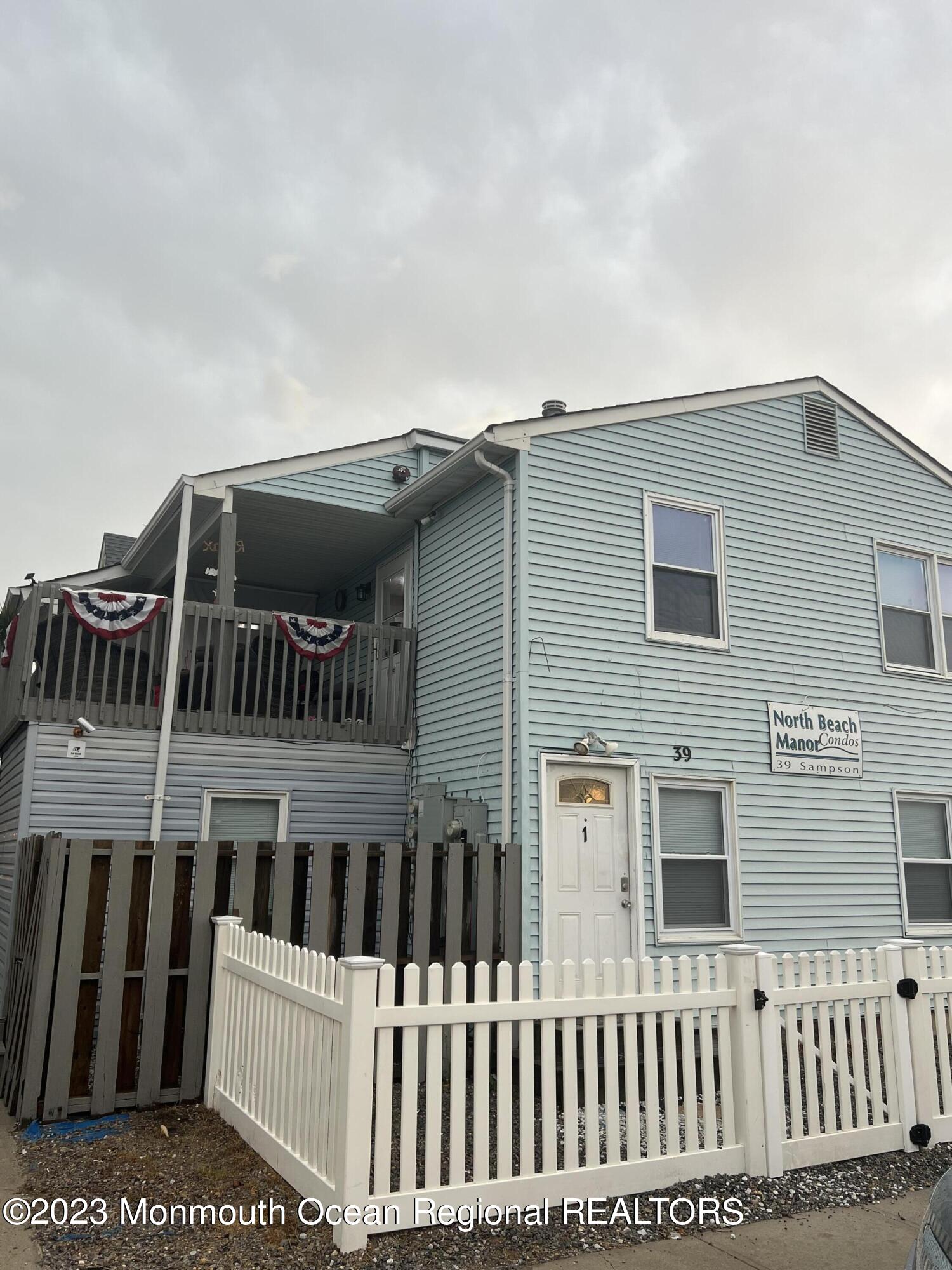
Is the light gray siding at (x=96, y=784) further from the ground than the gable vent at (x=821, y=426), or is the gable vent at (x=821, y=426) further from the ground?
the gable vent at (x=821, y=426)

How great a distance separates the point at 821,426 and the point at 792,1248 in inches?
370

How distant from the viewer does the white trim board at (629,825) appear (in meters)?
8.10

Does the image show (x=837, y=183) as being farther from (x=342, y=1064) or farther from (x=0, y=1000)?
(x=0, y=1000)

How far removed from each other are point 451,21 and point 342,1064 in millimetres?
12372

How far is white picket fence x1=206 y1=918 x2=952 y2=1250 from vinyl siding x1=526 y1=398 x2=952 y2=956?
10.2 feet

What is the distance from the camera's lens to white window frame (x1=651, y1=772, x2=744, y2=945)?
881cm

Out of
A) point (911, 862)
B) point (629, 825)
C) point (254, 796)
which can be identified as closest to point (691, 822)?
point (629, 825)

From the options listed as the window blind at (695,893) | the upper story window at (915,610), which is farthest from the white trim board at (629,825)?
the upper story window at (915,610)

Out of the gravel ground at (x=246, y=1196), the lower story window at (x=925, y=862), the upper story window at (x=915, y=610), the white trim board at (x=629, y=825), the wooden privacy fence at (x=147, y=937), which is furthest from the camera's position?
the upper story window at (x=915, y=610)

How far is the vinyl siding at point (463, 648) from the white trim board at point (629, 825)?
1.57 feet

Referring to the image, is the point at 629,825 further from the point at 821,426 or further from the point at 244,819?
the point at 821,426

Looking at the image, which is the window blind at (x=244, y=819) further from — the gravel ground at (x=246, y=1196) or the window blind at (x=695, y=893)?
the window blind at (x=695, y=893)

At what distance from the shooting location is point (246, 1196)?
443 centimetres

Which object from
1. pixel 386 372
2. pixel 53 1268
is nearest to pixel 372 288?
pixel 386 372
